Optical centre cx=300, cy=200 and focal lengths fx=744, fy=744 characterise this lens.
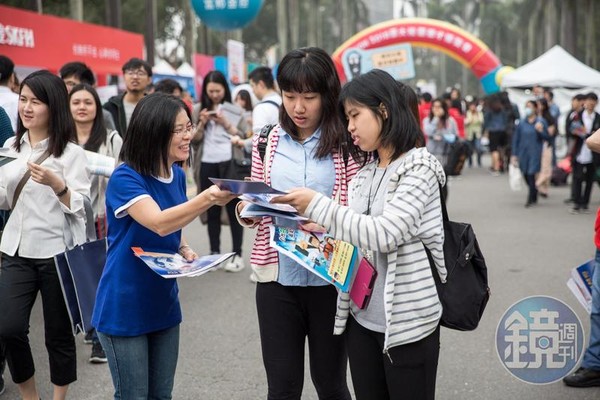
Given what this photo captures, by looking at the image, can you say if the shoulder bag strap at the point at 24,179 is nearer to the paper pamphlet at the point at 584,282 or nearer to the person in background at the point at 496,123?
the paper pamphlet at the point at 584,282

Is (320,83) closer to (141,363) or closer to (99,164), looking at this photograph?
(141,363)

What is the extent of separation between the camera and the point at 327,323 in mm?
3020

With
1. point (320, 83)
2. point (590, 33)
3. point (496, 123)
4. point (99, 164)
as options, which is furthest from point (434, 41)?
point (320, 83)

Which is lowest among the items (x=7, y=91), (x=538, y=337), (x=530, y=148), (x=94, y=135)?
(x=538, y=337)

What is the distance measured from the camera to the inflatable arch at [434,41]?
936 inches

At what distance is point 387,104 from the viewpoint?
251cm

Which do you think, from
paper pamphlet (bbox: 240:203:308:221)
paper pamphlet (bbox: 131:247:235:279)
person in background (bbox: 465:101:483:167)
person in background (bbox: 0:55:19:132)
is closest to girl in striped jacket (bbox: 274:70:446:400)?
paper pamphlet (bbox: 240:203:308:221)

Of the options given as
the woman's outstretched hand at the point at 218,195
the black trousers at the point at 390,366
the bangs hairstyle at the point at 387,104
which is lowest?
the black trousers at the point at 390,366

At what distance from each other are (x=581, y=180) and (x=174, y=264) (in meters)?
9.81

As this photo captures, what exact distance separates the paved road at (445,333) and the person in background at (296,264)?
4.49ft

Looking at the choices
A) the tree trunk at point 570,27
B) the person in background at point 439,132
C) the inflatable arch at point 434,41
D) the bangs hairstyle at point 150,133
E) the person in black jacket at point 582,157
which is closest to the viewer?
the bangs hairstyle at point 150,133

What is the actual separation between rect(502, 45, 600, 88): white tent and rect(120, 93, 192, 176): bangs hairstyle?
18377 millimetres

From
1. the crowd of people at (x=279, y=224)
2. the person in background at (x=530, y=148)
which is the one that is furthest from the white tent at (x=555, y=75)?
the crowd of people at (x=279, y=224)

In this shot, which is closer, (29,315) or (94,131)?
(29,315)
